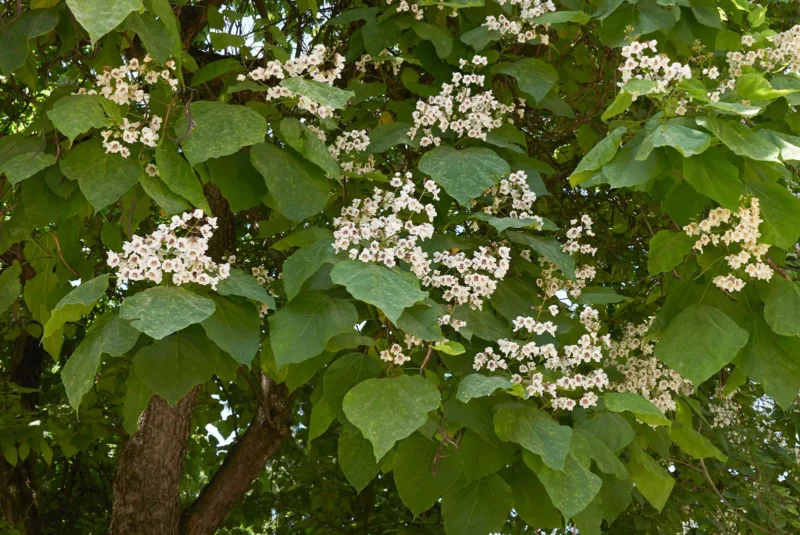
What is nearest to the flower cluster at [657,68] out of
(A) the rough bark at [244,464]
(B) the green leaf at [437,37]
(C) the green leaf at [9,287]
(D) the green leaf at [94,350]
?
(B) the green leaf at [437,37]

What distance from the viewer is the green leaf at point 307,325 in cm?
198

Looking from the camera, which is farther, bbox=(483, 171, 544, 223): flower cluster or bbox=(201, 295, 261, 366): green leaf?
bbox=(483, 171, 544, 223): flower cluster

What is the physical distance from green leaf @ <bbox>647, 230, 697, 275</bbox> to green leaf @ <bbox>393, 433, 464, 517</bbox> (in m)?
0.71

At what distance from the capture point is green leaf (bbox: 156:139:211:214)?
6.71 feet

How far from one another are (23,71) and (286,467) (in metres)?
3.10

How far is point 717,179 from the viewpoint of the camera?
2010 millimetres

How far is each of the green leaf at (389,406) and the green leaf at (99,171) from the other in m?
0.70

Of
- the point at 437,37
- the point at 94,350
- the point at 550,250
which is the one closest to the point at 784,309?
the point at 550,250

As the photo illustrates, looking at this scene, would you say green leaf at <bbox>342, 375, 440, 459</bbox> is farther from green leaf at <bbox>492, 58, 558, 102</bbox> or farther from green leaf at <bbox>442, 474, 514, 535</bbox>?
green leaf at <bbox>492, 58, 558, 102</bbox>

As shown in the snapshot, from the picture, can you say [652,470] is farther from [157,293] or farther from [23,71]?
[23,71]

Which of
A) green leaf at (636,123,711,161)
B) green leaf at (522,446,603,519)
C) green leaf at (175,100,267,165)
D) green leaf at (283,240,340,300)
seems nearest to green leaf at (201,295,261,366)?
green leaf at (283,240,340,300)

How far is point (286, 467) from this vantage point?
521cm

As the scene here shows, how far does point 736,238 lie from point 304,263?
1058 mm

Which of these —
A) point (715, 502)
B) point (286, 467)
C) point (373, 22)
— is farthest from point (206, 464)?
point (373, 22)
